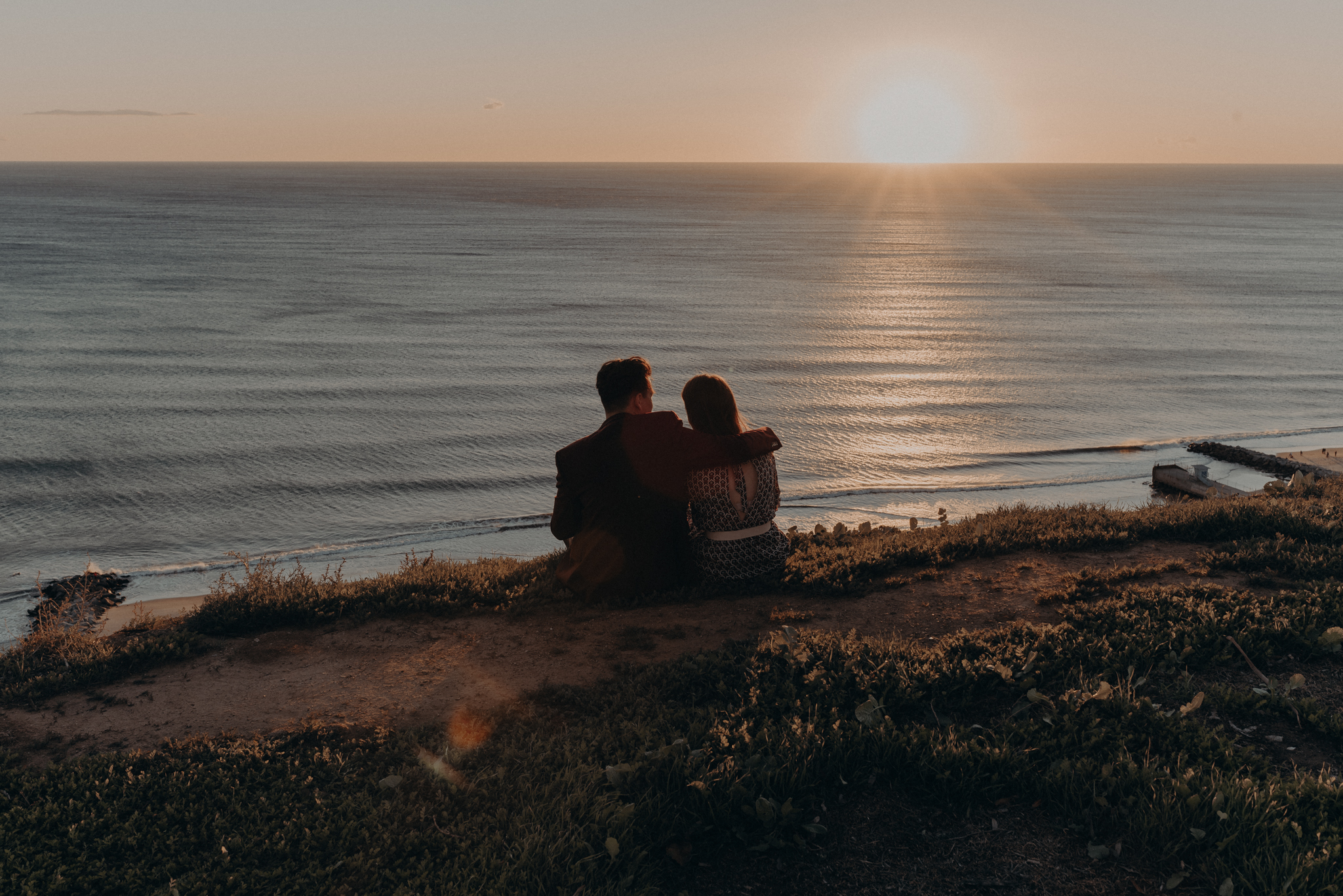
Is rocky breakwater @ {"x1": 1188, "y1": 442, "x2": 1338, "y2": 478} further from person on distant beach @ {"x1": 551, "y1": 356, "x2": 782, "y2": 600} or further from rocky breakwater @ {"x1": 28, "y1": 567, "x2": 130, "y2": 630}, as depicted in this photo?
rocky breakwater @ {"x1": 28, "y1": 567, "x2": 130, "y2": 630}

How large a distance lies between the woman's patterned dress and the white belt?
0.07 ft

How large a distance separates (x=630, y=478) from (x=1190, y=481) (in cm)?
1259

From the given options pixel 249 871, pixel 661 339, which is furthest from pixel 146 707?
pixel 661 339

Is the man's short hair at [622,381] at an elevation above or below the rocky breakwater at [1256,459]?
above

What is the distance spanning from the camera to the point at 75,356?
28000mm

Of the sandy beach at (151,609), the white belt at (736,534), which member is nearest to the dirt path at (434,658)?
the white belt at (736,534)

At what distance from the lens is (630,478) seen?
21.3 feet

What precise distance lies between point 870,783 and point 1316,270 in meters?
65.6

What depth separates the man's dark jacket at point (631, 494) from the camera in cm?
641

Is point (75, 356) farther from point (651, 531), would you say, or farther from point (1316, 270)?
point (1316, 270)

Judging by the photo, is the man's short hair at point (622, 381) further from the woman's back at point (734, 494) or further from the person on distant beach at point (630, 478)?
the woman's back at point (734, 494)

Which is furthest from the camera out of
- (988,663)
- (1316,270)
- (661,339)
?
(1316,270)

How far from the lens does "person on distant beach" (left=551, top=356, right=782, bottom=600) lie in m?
6.41

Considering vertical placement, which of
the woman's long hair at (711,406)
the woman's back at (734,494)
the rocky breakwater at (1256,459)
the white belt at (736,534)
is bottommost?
the rocky breakwater at (1256,459)
